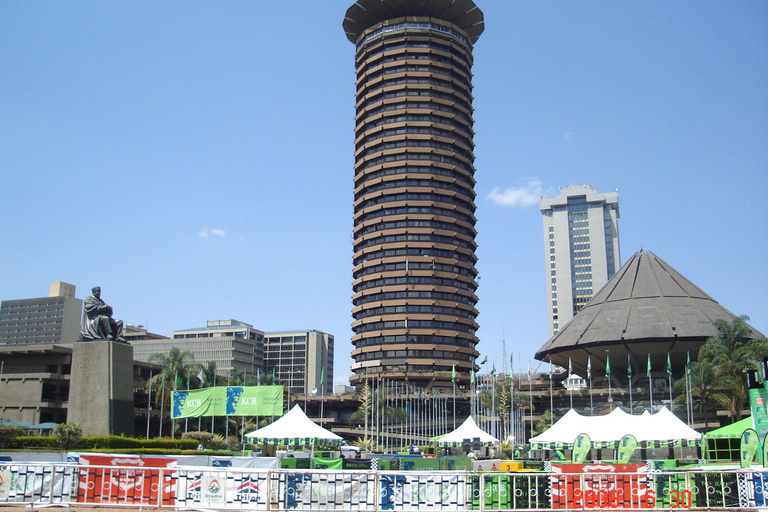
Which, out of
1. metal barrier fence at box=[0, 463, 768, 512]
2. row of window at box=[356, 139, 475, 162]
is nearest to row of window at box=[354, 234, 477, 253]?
row of window at box=[356, 139, 475, 162]

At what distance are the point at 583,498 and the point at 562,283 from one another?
174013mm

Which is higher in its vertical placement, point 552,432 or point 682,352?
point 682,352

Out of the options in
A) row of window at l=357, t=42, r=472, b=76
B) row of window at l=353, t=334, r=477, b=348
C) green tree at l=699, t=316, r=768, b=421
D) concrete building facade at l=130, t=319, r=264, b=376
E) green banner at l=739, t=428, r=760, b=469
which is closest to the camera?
green banner at l=739, t=428, r=760, b=469

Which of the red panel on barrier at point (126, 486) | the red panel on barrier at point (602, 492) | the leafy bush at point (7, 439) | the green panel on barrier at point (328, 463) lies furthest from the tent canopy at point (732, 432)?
the leafy bush at point (7, 439)

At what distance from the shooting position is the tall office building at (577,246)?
613 feet

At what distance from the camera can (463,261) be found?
368 feet

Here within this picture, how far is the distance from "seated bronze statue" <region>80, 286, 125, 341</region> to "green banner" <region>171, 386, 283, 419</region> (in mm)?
8042

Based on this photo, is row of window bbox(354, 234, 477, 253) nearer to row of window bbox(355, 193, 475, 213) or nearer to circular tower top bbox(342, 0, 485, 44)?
row of window bbox(355, 193, 475, 213)

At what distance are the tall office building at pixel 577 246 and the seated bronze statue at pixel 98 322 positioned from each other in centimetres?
16591

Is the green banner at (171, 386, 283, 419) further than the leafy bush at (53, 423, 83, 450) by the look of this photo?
Yes

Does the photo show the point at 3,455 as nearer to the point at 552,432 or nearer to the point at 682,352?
the point at 552,432

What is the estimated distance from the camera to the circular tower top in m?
118

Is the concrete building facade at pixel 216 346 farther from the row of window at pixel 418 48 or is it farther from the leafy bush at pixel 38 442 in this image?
the leafy bush at pixel 38 442

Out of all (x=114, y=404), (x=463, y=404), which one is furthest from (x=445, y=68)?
(x=114, y=404)
